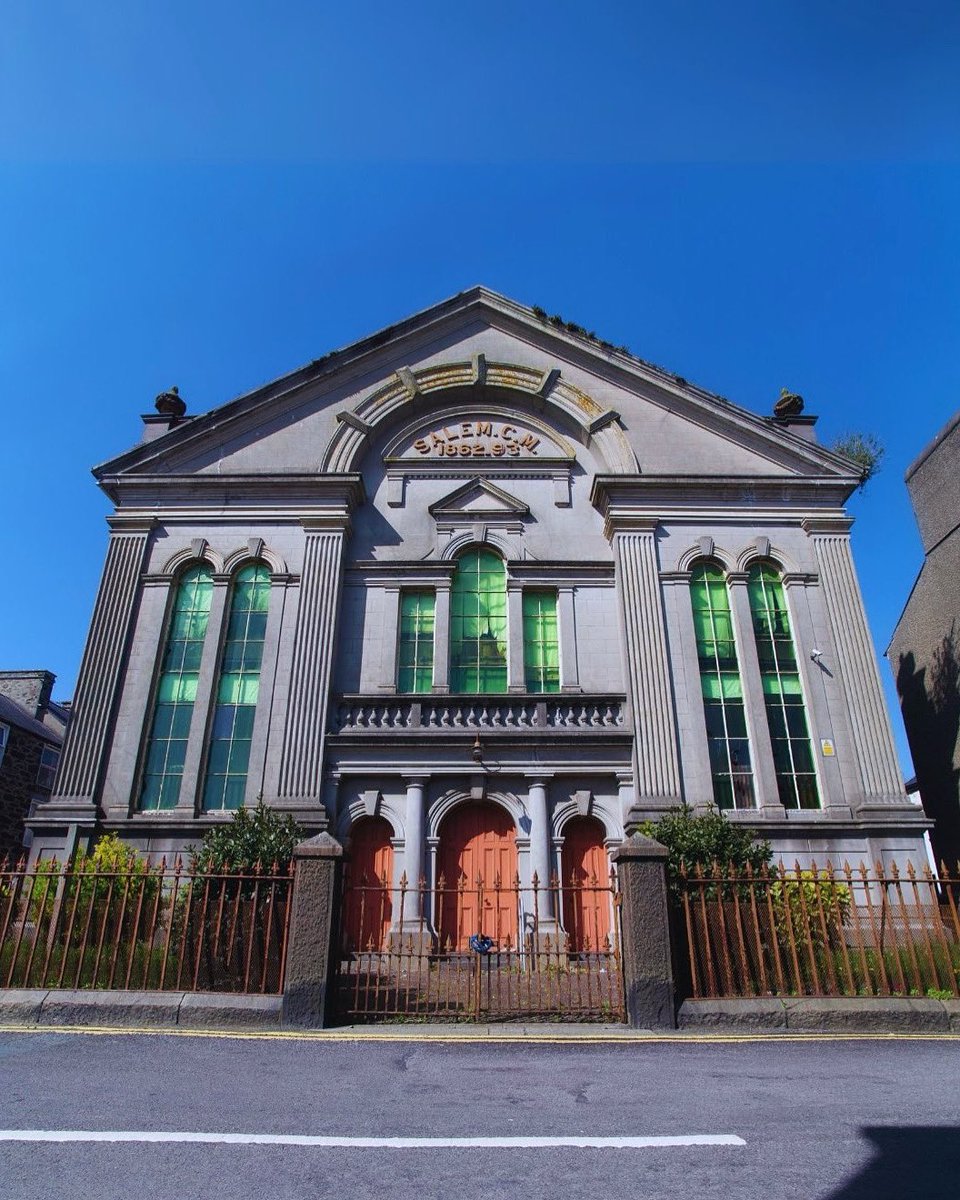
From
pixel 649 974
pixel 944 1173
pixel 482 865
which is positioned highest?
pixel 482 865

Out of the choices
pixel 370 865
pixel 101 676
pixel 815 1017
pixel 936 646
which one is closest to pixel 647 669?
pixel 370 865

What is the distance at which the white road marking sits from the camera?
16.6 ft

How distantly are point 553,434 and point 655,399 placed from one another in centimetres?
274

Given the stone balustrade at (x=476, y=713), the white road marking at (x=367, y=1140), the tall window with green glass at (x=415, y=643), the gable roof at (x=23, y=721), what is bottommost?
the white road marking at (x=367, y=1140)

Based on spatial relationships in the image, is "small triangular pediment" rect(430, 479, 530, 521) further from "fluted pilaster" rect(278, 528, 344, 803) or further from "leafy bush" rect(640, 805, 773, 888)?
"leafy bush" rect(640, 805, 773, 888)

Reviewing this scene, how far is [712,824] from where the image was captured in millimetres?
13430

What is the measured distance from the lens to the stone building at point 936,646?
757 inches

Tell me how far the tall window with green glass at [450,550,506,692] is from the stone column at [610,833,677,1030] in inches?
306

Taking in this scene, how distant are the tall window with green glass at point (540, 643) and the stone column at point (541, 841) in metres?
2.26

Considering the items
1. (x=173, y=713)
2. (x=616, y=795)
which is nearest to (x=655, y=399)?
(x=616, y=795)

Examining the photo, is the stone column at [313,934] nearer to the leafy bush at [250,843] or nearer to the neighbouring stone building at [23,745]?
the leafy bush at [250,843]

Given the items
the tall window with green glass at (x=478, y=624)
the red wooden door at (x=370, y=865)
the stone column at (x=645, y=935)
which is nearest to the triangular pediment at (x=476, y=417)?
the tall window with green glass at (x=478, y=624)

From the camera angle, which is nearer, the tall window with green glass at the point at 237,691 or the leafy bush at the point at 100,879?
the leafy bush at the point at 100,879

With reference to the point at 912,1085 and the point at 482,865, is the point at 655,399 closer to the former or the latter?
the point at 482,865
